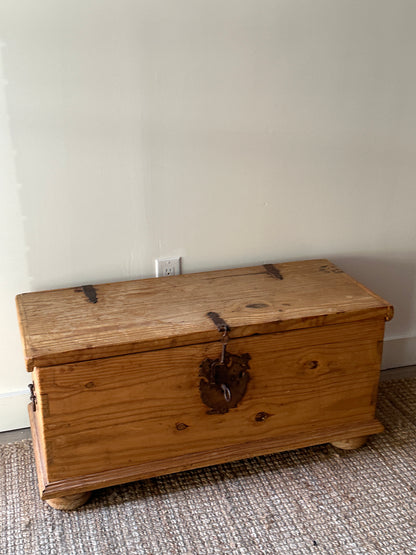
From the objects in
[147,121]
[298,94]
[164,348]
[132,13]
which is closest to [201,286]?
[164,348]

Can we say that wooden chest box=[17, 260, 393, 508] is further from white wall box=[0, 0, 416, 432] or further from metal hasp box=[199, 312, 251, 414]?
white wall box=[0, 0, 416, 432]

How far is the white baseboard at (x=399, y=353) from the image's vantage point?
2.34 m

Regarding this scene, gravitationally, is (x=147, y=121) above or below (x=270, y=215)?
above

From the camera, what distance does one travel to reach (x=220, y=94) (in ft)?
6.04

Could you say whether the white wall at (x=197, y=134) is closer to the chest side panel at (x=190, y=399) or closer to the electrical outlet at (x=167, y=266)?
the electrical outlet at (x=167, y=266)

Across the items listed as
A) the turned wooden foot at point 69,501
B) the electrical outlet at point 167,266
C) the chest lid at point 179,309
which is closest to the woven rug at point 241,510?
the turned wooden foot at point 69,501

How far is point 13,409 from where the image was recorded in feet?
6.42

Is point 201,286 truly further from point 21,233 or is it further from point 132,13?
point 132,13

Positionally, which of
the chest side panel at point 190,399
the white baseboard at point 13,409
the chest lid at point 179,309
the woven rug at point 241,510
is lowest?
the woven rug at point 241,510

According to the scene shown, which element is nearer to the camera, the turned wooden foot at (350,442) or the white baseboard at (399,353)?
the turned wooden foot at (350,442)

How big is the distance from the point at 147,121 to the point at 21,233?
484 mm

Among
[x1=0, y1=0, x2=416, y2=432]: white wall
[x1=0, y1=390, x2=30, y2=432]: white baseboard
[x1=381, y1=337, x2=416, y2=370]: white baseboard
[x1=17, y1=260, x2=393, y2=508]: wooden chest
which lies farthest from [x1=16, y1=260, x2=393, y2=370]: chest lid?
[x1=381, y1=337, x2=416, y2=370]: white baseboard

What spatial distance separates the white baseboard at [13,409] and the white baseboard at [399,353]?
130cm

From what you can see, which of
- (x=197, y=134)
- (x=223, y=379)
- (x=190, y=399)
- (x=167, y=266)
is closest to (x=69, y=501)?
(x=190, y=399)
